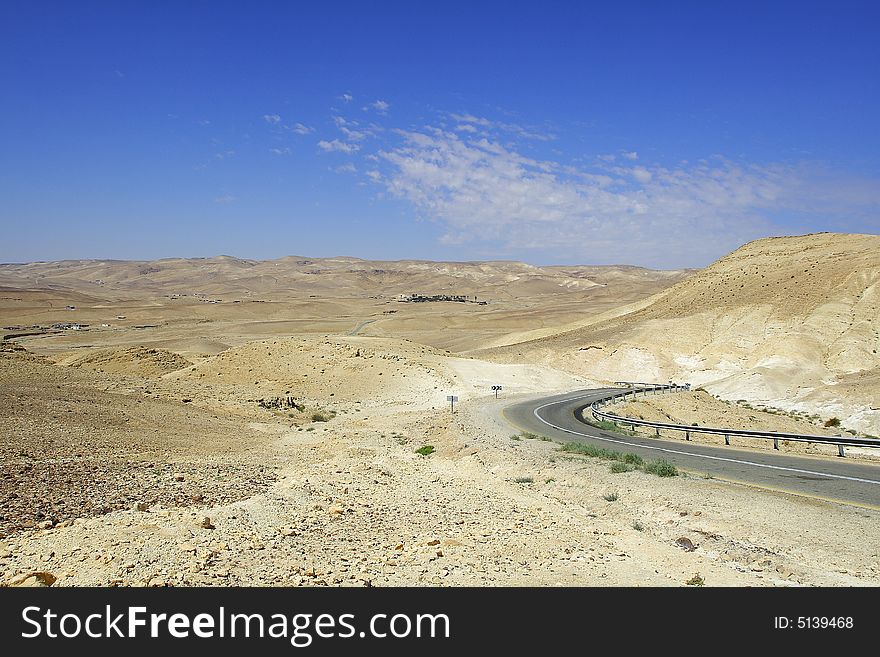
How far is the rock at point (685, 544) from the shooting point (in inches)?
387

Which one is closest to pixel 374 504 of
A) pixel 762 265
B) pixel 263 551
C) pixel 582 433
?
pixel 263 551

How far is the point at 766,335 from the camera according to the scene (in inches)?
2256

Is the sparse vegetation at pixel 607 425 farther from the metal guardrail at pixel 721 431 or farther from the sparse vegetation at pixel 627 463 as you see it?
the sparse vegetation at pixel 627 463

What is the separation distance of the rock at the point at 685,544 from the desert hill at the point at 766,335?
3261 centimetres

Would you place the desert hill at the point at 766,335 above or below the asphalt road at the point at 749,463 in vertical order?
above

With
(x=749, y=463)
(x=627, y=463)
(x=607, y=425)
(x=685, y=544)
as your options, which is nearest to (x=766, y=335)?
(x=607, y=425)

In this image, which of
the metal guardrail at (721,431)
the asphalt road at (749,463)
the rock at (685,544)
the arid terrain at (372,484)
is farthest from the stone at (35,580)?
the metal guardrail at (721,431)

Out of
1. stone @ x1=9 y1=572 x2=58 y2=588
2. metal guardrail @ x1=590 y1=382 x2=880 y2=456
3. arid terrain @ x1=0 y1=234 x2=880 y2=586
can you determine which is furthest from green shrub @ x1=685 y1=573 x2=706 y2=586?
metal guardrail @ x1=590 y1=382 x2=880 y2=456

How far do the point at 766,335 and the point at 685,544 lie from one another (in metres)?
54.4

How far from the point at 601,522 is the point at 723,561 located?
2741 millimetres

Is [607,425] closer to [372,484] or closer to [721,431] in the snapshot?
[721,431]

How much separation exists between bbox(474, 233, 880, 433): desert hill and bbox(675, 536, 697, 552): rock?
107ft
